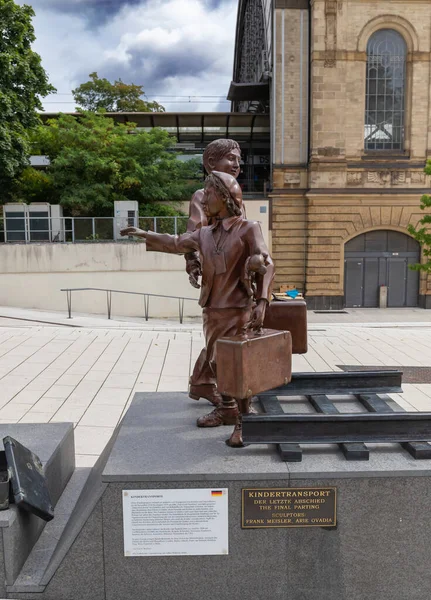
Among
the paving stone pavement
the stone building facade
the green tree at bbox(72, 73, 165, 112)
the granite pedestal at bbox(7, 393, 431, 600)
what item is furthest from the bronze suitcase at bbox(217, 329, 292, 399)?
the green tree at bbox(72, 73, 165, 112)

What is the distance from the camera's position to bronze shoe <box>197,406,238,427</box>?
4.41 metres

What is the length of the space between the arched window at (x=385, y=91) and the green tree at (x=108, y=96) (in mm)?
18499

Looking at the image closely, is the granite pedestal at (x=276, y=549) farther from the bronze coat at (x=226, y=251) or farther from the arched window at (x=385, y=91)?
the arched window at (x=385, y=91)

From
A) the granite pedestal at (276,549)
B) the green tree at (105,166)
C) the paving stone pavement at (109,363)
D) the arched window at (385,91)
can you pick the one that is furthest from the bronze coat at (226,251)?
the arched window at (385,91)

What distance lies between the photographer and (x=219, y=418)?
175 inches

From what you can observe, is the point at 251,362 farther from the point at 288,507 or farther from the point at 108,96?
the point at 108,96

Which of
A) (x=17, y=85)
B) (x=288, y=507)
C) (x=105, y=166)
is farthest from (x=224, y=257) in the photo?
(x=17, y=85)

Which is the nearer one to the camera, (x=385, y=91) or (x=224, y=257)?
(x=224, y=257)

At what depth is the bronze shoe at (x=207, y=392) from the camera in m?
4.75

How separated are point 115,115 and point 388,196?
15.5m

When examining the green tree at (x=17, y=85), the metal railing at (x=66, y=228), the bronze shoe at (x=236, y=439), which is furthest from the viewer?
the green tree at (x=17, y=85)

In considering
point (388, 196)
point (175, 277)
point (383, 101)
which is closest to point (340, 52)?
point (383, 101)

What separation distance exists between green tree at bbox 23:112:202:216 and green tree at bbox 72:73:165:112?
13081mm

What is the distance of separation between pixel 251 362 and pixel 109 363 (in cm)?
708
